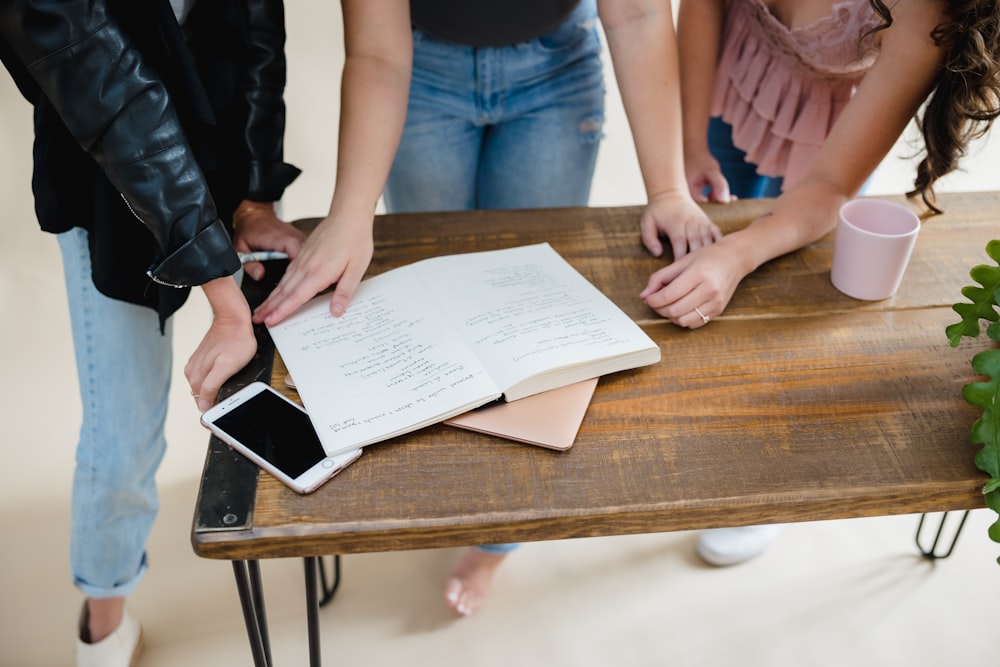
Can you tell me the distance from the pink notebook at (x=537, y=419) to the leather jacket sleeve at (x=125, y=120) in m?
Answer: 0.32

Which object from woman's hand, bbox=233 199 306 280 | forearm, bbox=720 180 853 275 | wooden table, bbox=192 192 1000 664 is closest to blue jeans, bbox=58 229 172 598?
woman's hand, bbox=233 199 306 280

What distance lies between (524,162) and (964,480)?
818mm

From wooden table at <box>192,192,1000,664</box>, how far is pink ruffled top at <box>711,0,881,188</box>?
379 millimetres

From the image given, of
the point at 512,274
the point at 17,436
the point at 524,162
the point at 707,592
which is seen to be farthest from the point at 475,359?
the point at 17,436

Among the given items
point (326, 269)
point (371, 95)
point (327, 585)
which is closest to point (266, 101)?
point (371, 95)

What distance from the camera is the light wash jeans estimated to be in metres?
1.28

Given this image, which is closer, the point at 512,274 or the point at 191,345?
the point at 512,274

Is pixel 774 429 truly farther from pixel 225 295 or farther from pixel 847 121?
pixel 225 295

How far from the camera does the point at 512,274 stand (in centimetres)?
106

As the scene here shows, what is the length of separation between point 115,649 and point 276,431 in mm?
723

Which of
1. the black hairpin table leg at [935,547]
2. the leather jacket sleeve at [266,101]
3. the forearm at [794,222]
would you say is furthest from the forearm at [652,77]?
the black hairpin table leg at [935,547]

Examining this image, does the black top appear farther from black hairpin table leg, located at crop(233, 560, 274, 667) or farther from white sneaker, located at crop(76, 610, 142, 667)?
white sneaker, located at crop(76, 610, 142, 667)

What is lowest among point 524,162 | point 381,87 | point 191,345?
point 191,345

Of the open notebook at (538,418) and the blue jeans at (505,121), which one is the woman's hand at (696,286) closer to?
the open notebook at (538,418)
